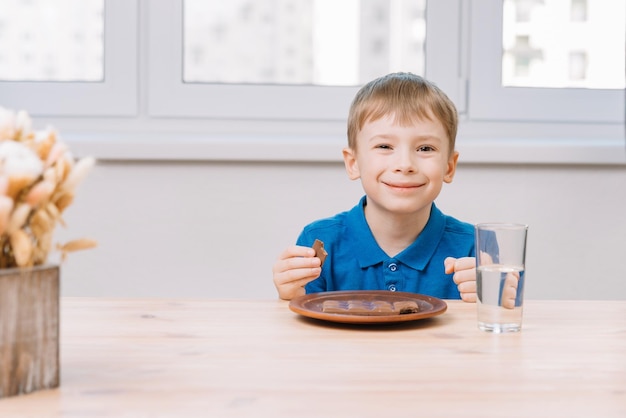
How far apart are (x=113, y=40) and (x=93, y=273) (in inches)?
25.7

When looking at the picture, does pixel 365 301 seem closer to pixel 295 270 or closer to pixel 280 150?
pixel 295 270

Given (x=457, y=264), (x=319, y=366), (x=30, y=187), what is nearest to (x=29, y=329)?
(x=30, y=187)

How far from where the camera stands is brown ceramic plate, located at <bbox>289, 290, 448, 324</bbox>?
0.95 metres

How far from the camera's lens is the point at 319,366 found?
78 centimetres

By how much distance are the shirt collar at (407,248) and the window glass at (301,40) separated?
873mm

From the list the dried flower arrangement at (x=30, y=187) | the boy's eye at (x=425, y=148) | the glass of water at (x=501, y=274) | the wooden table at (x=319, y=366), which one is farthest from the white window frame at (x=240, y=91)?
the dried flower arrangement at (x=30, y=187)

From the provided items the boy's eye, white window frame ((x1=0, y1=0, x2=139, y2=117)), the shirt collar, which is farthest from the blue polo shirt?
white window frame ((x1=0, y1=0, x2=139, y2=117))

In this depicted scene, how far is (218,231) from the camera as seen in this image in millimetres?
2277

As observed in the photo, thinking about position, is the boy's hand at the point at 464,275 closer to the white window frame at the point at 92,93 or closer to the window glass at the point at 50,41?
the white window frame at the point at 92,93

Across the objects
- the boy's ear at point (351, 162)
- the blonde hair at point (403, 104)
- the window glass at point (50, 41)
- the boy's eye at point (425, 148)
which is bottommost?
the boy's ear at point (351, 162)

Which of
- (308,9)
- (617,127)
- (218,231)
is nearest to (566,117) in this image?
(617,127)

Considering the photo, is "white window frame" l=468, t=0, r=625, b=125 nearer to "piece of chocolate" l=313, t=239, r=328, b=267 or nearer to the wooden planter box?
"piece of chocolate" l=313, t=239, r=328, b=267

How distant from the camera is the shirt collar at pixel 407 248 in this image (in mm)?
1506

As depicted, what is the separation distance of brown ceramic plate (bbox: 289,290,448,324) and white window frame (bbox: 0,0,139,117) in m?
1.37
